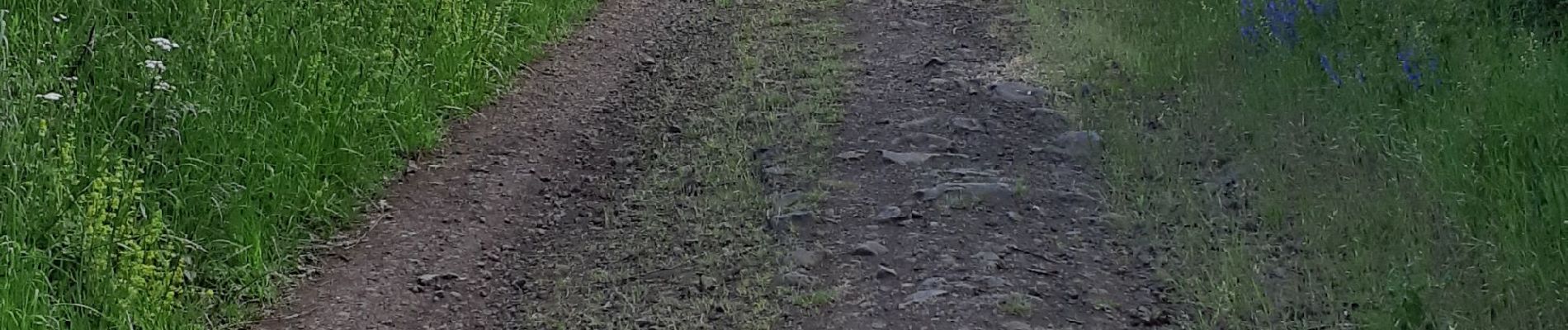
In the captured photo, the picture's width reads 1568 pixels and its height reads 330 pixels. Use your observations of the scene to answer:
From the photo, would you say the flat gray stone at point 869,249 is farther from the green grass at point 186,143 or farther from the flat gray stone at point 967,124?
the green grass at point 186,143

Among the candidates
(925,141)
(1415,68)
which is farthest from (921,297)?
(1415,68)

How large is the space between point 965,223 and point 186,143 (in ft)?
7.49

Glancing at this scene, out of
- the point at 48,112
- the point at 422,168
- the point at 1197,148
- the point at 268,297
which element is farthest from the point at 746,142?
the point at 48,112

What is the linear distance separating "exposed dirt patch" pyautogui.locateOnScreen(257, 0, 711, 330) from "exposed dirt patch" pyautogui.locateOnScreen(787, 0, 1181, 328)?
80 cm

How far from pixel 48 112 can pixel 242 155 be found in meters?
0.68

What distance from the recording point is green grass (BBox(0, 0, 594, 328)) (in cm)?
380

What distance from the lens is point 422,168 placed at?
18.5 ft

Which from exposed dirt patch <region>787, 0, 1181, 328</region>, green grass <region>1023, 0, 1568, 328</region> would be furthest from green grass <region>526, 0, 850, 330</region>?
green grass <region>1023, 0, 1568, 328</region>

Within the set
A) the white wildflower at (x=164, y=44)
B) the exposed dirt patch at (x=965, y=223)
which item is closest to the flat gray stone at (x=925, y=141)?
the exposed dirt patch at (x=965, y=223)

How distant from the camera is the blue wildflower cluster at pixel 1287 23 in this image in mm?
5379

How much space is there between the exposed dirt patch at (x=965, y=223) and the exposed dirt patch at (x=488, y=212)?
799 mm

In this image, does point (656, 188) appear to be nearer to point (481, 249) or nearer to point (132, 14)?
point (481, 249)

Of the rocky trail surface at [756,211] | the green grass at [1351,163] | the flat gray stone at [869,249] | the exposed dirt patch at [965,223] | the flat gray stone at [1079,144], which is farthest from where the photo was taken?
the flat gray stone at [1079,144]

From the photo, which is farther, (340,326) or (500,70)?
(500,70)
